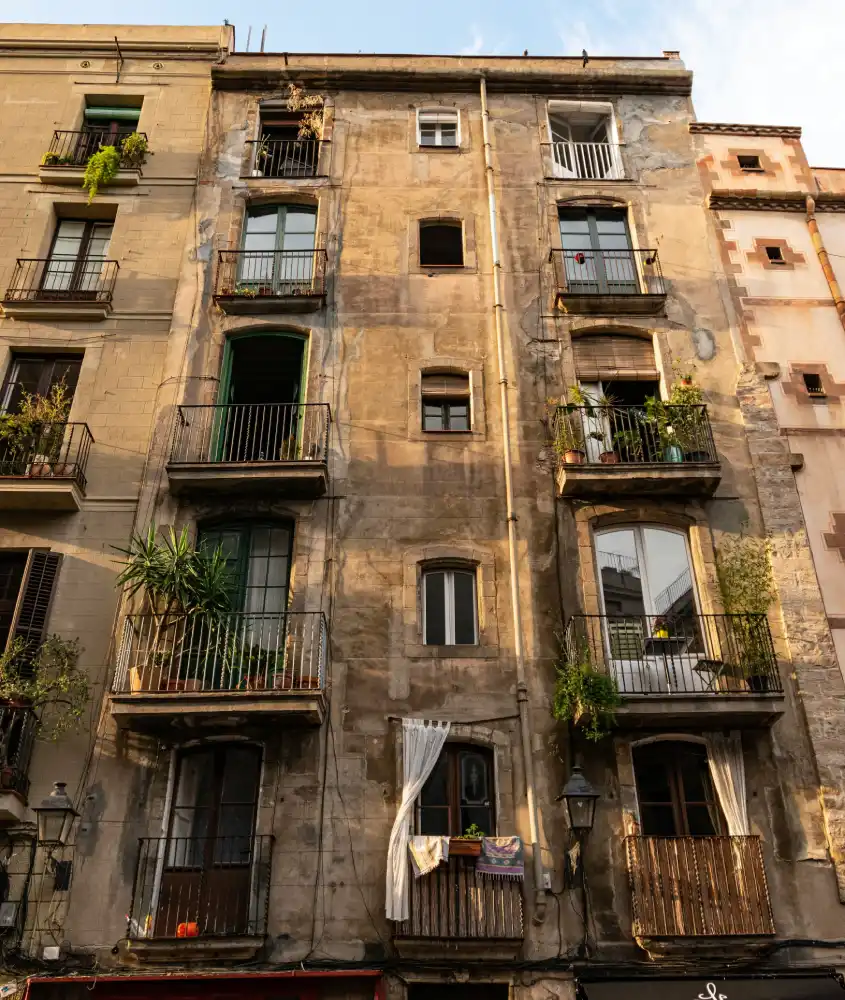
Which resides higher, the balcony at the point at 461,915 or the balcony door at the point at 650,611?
the balcony door at the point at 650,611

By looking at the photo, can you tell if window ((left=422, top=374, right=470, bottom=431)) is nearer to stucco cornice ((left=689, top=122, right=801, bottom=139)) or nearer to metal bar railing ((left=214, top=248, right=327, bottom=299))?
metal bar railing ((left=214, top=248, right=327, bottom=299))

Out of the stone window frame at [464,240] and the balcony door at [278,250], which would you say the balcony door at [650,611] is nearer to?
the stone window frame at [464,240]

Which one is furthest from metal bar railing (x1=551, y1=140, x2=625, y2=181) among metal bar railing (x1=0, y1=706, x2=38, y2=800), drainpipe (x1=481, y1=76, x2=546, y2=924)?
metal bar railing (x1=0, y1=706, x2=38, y2=800)

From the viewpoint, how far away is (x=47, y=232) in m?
18.9

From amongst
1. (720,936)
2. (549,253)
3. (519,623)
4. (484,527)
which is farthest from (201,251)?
(720,936)

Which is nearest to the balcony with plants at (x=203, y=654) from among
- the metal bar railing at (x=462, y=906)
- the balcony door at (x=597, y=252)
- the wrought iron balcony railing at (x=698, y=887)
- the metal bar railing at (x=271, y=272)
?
the metal bar railing at (x=462, y=906)

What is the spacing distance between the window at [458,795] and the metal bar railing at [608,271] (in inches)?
348

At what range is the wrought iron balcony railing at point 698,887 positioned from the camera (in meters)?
12.2

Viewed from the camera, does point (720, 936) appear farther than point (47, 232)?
No

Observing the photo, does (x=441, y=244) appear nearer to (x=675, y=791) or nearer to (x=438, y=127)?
(x=438, y=127)

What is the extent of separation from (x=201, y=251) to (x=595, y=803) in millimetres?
12387

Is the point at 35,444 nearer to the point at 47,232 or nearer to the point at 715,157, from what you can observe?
the point at 47,232

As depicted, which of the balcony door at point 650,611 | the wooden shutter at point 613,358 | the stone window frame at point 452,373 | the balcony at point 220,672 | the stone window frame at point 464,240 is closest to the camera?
the balcony at point 220,672

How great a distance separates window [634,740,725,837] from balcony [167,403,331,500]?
6.55 m
